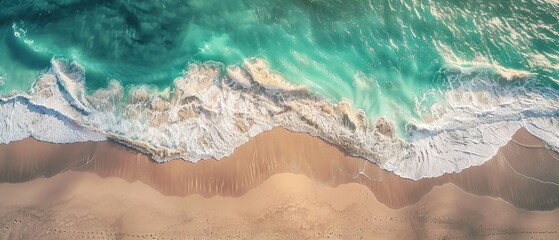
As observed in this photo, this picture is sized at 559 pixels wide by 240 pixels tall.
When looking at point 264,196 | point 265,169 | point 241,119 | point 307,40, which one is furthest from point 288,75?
point 264,196

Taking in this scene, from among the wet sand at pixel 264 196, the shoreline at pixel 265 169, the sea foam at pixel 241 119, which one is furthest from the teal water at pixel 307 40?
the wet sand at pixel 264 196

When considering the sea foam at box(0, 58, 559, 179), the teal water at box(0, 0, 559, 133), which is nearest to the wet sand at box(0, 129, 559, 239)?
the sea foam at box(0, 58, 559, 179)

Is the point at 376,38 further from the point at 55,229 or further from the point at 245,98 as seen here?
the point at 55,229

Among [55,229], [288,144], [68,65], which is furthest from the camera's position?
[68,65]

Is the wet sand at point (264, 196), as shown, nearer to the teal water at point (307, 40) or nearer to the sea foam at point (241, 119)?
the sea foam at point (241, 119)

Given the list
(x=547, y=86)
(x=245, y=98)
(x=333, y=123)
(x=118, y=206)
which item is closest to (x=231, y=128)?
(x=245, y=98)
